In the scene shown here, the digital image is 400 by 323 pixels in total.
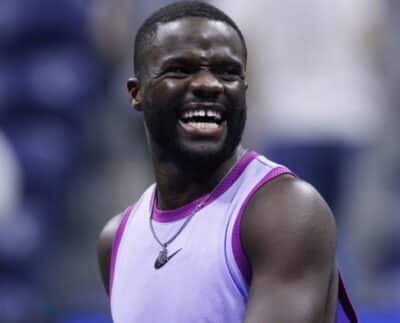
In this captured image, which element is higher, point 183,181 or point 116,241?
point 183,181

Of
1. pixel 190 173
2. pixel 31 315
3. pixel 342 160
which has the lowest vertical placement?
pixel 31 315

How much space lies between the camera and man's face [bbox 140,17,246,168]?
370cm

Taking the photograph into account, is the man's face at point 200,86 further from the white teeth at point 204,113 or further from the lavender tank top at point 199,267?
the lavender tank top at point 199,267

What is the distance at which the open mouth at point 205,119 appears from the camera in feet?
12.1

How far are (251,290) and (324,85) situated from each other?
12.2 ft

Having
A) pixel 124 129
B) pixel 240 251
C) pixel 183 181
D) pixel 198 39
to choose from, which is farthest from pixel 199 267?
pixel 124 129

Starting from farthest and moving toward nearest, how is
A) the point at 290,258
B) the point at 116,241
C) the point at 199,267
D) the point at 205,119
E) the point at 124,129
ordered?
the point at 124,129 → the point at 116,241 → the point at 205,119 → the point at 199,267 → the point at 290,258

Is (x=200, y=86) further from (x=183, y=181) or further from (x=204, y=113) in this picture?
(x=183, y=181)

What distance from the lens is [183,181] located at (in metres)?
3.90

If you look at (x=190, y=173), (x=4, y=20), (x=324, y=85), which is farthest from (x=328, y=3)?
(x=190, y=173)

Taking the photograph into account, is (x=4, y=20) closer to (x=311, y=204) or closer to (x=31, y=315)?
(x=31, y=315)

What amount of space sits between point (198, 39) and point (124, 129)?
14.4 feet

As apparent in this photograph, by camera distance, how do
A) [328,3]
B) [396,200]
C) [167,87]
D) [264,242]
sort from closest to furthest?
[264,242], [167,87], [328,3], [396,200]

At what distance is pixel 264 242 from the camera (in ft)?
11.4
